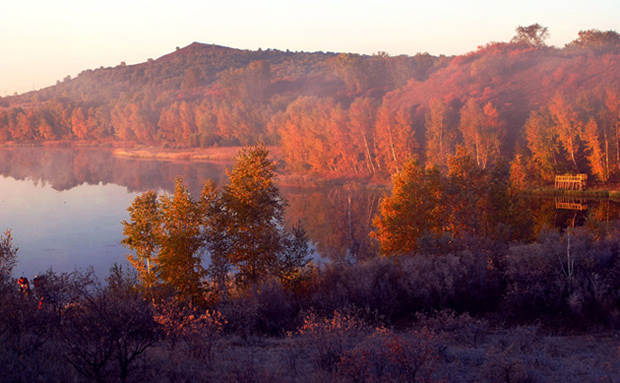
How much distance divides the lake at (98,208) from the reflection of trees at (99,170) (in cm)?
12

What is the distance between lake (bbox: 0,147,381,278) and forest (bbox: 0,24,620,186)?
9186 millimetres

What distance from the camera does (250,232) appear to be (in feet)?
60.2

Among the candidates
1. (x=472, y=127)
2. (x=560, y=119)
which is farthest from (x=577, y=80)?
(x=472, y=127)

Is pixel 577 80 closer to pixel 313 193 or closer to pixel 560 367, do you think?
pixel 313 193

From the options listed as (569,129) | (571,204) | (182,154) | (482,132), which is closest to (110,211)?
(482,132)

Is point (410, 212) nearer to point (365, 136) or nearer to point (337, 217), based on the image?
point (337, 217)

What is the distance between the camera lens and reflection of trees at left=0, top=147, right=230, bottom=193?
186ft

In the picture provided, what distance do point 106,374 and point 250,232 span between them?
1171cm

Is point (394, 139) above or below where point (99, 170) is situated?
above

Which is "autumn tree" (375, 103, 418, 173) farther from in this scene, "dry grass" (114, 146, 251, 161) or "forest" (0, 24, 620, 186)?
"dry grass" (114, 146, 251, 161)

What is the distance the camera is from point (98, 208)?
41.5 metres

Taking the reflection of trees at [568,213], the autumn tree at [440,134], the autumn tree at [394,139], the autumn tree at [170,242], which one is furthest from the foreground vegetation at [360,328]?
the autumn tree at [394,139]

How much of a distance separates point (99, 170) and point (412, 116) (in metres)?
45.1

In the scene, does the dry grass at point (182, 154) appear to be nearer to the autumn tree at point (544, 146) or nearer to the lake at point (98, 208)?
the lake at point (98, 208)
